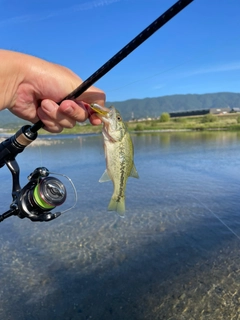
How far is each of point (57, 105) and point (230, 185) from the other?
27.3 ft

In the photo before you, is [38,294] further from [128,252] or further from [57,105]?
[57,105]

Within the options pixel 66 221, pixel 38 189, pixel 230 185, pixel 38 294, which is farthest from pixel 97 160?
pixel 38 189

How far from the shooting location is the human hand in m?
2.14

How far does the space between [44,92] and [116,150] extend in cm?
67

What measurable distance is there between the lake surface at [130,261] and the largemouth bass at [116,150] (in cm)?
213

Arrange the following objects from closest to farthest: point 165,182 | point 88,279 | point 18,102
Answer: point 18,102 → point 88,279 → point 165,182

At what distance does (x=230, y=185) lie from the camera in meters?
9.67

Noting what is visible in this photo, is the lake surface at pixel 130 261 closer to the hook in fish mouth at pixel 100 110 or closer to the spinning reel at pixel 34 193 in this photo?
the spinning reel at pixel 34 193

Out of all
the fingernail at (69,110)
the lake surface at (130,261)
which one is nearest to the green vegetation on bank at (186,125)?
the lake surface at (130,261)

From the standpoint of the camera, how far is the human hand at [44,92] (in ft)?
7.02

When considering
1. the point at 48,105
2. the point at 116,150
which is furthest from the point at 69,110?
the point at 116,150

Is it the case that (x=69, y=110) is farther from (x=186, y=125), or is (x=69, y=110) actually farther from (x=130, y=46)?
(x=186, y=125)

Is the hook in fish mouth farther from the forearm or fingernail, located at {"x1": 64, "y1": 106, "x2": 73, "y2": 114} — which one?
the forearm

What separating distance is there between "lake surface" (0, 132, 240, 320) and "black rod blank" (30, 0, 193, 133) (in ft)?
9.84
